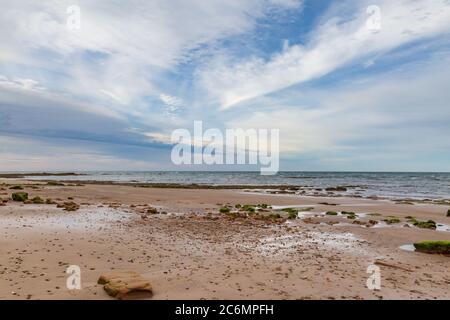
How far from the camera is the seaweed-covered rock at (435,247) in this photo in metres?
12.7

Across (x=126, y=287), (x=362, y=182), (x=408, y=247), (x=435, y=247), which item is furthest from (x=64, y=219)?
(x=362, y=182)

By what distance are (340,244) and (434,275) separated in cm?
433

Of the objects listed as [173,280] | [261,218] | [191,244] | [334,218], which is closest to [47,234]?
[191,244]

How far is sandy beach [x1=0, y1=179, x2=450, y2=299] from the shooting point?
329 inches

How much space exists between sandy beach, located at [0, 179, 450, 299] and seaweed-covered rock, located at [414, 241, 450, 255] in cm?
55

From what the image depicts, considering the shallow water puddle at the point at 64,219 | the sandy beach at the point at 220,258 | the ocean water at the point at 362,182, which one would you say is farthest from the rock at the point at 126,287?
the ocean water at the point at 362,182

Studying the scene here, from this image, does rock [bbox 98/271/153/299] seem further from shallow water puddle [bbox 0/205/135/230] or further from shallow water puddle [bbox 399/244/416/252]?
shallow water puddle [bbox 399/244/416/252]

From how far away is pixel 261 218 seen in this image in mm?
21281

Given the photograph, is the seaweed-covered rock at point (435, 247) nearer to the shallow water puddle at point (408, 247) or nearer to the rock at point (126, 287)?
the shallow water puddle at point (408, 247)

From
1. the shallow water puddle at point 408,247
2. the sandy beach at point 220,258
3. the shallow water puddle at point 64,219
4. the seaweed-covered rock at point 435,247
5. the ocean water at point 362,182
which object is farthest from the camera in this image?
the ocean water at point 362,182

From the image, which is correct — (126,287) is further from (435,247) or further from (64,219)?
(64,219)

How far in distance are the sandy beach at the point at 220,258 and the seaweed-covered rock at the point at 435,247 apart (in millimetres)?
551
